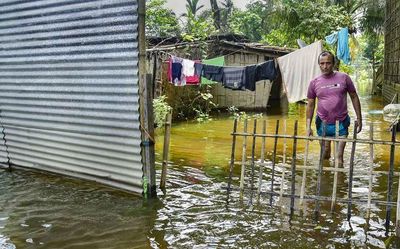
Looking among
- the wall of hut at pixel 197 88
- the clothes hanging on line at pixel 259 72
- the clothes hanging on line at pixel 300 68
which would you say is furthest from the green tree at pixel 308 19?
the clothes hanging on line at pixel 300 68

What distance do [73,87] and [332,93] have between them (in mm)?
3628

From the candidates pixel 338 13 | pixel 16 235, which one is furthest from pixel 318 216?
pixel 338 13

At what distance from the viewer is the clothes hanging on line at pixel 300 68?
8.48 m

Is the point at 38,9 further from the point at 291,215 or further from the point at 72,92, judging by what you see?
the point at 291,215

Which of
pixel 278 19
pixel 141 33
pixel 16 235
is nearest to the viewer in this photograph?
pixel 16 235

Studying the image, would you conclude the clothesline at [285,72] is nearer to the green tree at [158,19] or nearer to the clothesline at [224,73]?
the clothesline at [224,73]

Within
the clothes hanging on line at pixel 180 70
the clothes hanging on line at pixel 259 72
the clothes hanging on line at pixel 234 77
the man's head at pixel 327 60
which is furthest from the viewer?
the clothes hanging on line at pixel 180 70

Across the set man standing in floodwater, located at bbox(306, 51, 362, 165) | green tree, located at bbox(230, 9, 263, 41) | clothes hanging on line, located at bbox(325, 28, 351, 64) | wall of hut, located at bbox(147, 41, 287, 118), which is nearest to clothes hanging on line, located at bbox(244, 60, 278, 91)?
clothes hanging on line, located at bbox(325, 28, 351, 64)

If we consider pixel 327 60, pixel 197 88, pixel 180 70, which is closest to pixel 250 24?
pixel 197 88

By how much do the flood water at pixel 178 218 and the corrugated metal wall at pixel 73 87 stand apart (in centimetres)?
41

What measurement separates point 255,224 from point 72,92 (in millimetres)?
3141

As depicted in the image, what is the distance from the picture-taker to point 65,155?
6027 millimetres

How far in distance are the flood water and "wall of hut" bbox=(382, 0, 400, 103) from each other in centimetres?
884

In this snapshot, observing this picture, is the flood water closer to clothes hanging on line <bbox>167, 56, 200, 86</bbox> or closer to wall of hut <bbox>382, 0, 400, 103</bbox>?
clothes hanging on line <bbox>167, 56, 200, 86</bbox>
